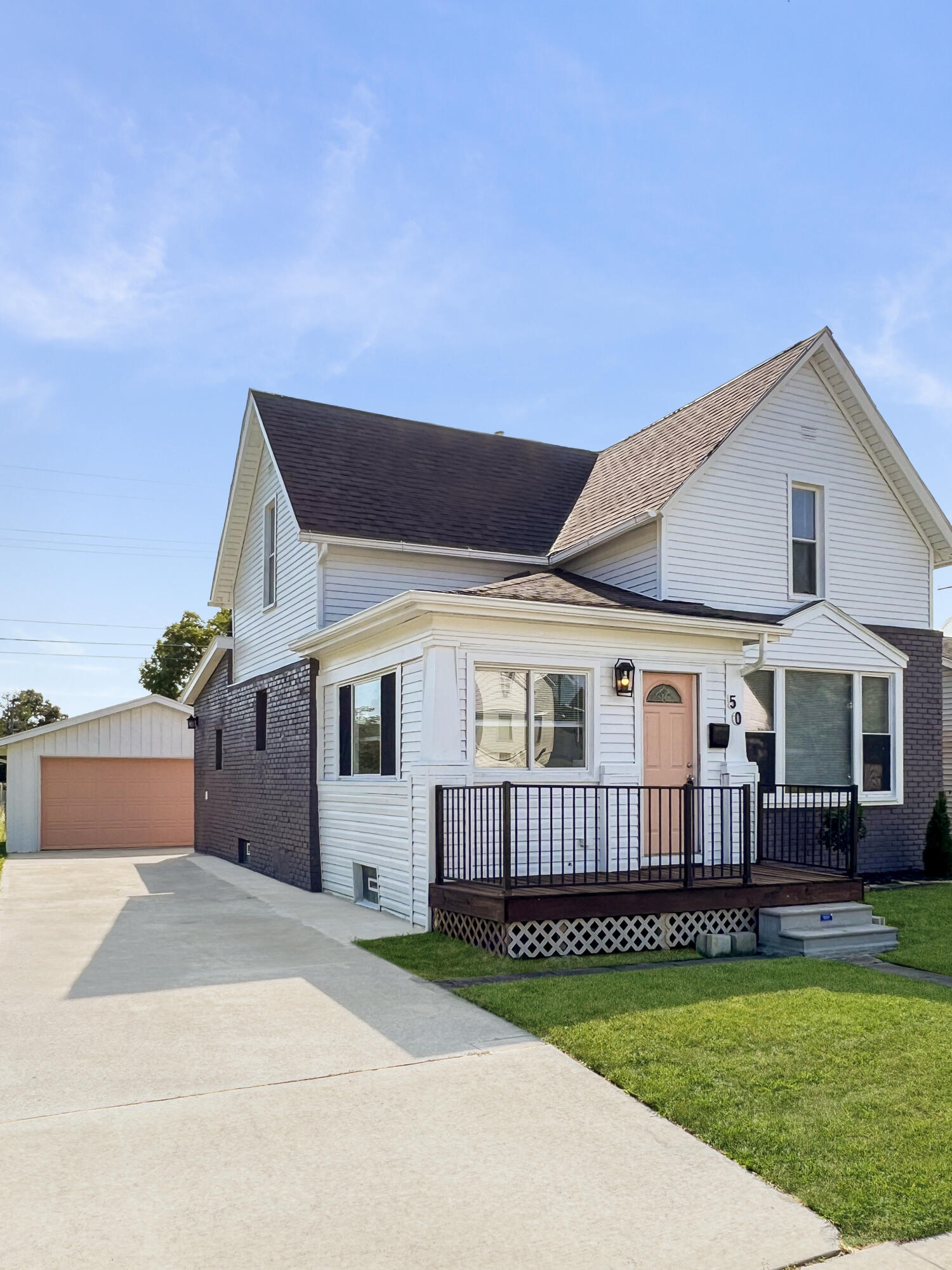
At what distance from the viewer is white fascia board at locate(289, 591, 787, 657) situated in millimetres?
Answer: 9508

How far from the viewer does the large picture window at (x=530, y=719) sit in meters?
10.1

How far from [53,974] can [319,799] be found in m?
5.66

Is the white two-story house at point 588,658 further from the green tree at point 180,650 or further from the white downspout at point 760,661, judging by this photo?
the green tree at point 180,650

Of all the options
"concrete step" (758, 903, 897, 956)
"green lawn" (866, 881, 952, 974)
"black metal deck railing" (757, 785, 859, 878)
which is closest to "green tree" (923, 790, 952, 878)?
"green lawn" (866, 881, 952, 974)

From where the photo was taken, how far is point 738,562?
43.1ft

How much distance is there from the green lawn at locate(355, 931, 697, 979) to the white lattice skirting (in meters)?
0.09

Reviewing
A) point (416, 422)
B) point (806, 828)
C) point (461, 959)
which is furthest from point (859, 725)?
point (416, 422)

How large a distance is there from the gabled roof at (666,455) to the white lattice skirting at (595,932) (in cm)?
514

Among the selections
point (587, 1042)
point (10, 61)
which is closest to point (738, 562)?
point (587, 1042)

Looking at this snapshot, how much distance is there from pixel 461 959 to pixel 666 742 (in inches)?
152

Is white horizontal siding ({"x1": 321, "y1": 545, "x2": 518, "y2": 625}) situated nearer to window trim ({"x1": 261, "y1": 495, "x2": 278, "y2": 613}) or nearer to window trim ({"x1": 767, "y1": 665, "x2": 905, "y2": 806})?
window trim ({"x1": 261, "y1": 495, "x2": 278, "y2": 613})

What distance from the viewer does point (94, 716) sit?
2216 centimetres

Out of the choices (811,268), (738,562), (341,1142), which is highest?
(811,268)

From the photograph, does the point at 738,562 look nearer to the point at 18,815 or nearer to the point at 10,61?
the point at 10,61
